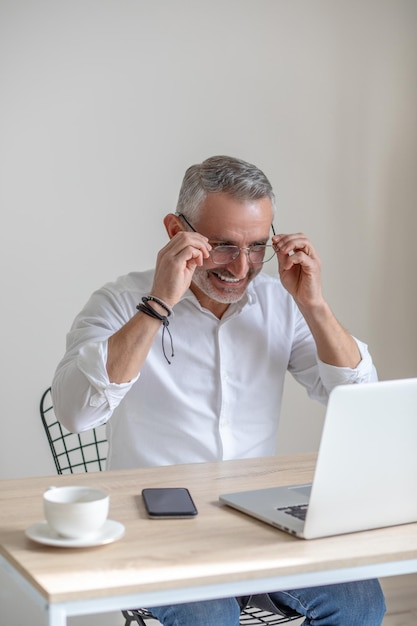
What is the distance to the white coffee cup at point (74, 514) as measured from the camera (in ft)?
4.13

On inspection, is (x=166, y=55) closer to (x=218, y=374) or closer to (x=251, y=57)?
(x=251, y=57)

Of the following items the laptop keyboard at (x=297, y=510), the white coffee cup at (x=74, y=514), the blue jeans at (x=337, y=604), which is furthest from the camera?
the blue jeans at (x=337, y=604)

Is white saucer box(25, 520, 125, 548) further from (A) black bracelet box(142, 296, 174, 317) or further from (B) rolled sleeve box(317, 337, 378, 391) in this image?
(B) rolled sleeve box(317, 337, 378, 391)

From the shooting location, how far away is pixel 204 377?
221cm

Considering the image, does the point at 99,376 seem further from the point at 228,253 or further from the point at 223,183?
the point at 223,183

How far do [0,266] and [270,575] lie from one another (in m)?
1.98

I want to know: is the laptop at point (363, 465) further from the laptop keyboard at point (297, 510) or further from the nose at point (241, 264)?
the nose at point (241, 264)

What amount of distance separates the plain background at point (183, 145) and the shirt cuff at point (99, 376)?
1139 millimetres

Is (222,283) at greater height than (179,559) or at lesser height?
greater

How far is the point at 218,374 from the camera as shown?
221cm

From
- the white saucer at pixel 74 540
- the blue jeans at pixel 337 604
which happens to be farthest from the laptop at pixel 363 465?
the blue jeans at pixel 337 604

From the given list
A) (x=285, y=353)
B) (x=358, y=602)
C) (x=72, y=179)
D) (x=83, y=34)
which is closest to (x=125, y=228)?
(x=72, y=179)

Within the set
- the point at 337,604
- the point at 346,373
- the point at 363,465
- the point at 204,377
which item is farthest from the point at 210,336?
the point at 363,465

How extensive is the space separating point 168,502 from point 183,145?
1.92 metres
